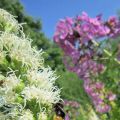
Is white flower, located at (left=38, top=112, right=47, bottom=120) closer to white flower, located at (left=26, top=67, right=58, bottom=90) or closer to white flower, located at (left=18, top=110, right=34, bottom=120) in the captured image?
white flower, located at (left=18, top=110, right=34, bottom=120)

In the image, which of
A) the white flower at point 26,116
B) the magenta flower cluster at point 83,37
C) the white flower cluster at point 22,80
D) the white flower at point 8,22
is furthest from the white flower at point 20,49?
the magenta flower cluster at point 83,37

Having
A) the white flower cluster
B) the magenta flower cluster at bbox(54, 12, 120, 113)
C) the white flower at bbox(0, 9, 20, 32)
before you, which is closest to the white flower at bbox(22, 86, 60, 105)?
the white flower cluster

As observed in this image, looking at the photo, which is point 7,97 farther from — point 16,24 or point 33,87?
point 16,24

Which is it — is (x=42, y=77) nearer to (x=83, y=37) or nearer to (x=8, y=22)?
(x=8, y=22)

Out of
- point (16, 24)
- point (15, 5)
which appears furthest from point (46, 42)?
point (16, 24)

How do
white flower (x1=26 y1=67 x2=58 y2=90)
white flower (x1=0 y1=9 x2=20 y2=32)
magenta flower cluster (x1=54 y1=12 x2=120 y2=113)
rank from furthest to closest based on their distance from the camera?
magenta flower cluster (x1=54 y1=12 x2=120 y2=113)
white flower (x1=0 y1=9 x2=20 y2=32)
white flower (x1=26 y1=67 x2=58 y2=90)

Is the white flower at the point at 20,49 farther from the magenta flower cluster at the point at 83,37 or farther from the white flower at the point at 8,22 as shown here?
the magenta flower cluster at the point at 83,37
